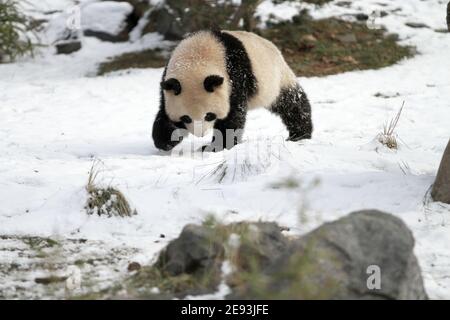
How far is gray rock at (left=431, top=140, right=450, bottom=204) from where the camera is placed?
4500mm

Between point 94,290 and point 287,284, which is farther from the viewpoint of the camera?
point 94,290

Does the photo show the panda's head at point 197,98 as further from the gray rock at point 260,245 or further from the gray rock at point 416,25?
the gray rock at point 416,25

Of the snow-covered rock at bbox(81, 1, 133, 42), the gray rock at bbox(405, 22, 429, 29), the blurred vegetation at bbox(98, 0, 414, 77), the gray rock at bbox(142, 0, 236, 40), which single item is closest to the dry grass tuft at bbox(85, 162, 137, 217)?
the blurred vegetation at bbox(98, 0, 414, 77)

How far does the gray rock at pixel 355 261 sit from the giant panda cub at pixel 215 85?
3.45 m

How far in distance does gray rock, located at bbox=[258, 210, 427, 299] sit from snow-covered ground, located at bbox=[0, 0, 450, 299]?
16 cm

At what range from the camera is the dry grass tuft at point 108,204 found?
4238 mm

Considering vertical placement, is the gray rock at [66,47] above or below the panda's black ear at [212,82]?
below

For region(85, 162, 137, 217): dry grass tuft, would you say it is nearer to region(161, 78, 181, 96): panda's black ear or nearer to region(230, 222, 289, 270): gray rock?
region(230, 222, 289, 270): gray rock

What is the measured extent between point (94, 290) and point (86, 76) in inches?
301

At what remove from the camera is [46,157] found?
6102 millimetres

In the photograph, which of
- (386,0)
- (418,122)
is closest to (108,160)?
(418,122)

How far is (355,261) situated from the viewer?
2791 millimetres

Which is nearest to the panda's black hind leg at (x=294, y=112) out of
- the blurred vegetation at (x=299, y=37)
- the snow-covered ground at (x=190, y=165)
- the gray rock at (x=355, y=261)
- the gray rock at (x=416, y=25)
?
the snow-covered ground at (x=190, y=165)

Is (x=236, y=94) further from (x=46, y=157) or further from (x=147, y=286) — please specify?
(x=147, y=286)
